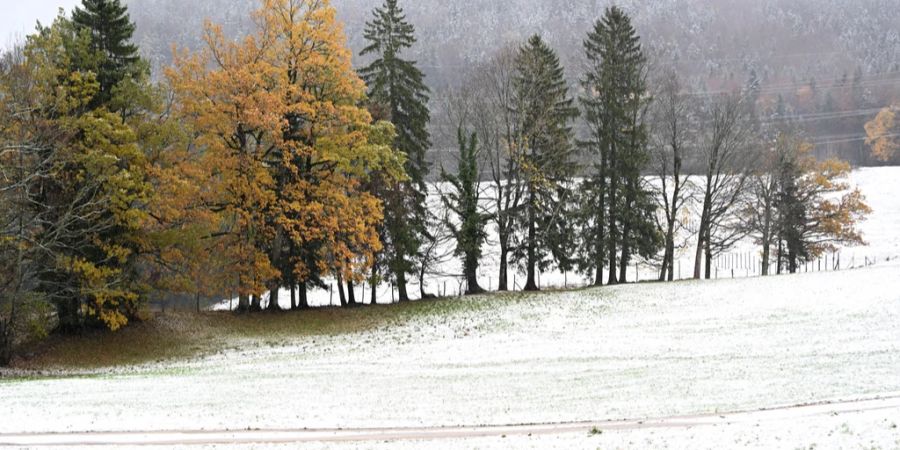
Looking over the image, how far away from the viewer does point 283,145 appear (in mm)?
31172

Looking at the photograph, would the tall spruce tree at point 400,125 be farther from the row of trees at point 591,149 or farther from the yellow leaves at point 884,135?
the yellow leaves at point 884,135

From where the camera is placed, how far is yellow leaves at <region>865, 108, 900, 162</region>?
10325 centimetres

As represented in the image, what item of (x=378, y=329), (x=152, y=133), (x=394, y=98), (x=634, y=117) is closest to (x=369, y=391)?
(x=378, y=329)

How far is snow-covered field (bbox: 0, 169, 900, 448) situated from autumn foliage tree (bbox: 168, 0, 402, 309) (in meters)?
4.98

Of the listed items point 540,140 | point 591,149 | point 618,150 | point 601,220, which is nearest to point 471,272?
point 601,220

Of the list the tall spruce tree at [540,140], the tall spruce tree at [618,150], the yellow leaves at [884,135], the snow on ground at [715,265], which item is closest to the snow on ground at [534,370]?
the tall spruce tree at [540,140]

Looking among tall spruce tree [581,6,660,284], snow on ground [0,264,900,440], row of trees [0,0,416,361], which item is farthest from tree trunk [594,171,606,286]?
row of trees [0,0,416,361]

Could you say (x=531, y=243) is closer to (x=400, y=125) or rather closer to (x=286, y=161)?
(x=400, y=125)

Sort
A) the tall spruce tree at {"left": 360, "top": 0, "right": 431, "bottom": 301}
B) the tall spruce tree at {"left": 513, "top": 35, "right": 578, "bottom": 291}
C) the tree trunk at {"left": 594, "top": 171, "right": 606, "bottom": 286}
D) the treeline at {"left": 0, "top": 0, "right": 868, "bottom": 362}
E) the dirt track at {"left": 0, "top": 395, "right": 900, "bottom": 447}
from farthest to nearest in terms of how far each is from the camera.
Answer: the tree trunk at {"left": 594, "top": 171, "right": 606, "bottom": 286} → the tall spruce tree at {"left": 513, "top": 35, "right": 578, "bottom": 291} → the tall spruce tree at {"left": 360, "top": 0, "right": 431, "bottom": 301} → the treeline at {"left": 0, "top": 0, "right": 868, "bottom": 362} → the dirt track at {"left": 0, "top": 395, "right": 900, "bottom": 447}

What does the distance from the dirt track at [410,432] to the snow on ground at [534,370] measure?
52cm

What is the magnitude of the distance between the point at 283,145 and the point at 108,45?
8.29m

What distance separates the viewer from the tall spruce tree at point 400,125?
3581 cm

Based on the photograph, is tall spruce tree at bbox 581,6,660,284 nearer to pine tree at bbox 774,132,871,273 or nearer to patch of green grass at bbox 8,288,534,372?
patch of green grass at bbox 8,288,534,372

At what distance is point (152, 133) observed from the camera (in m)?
29.4
